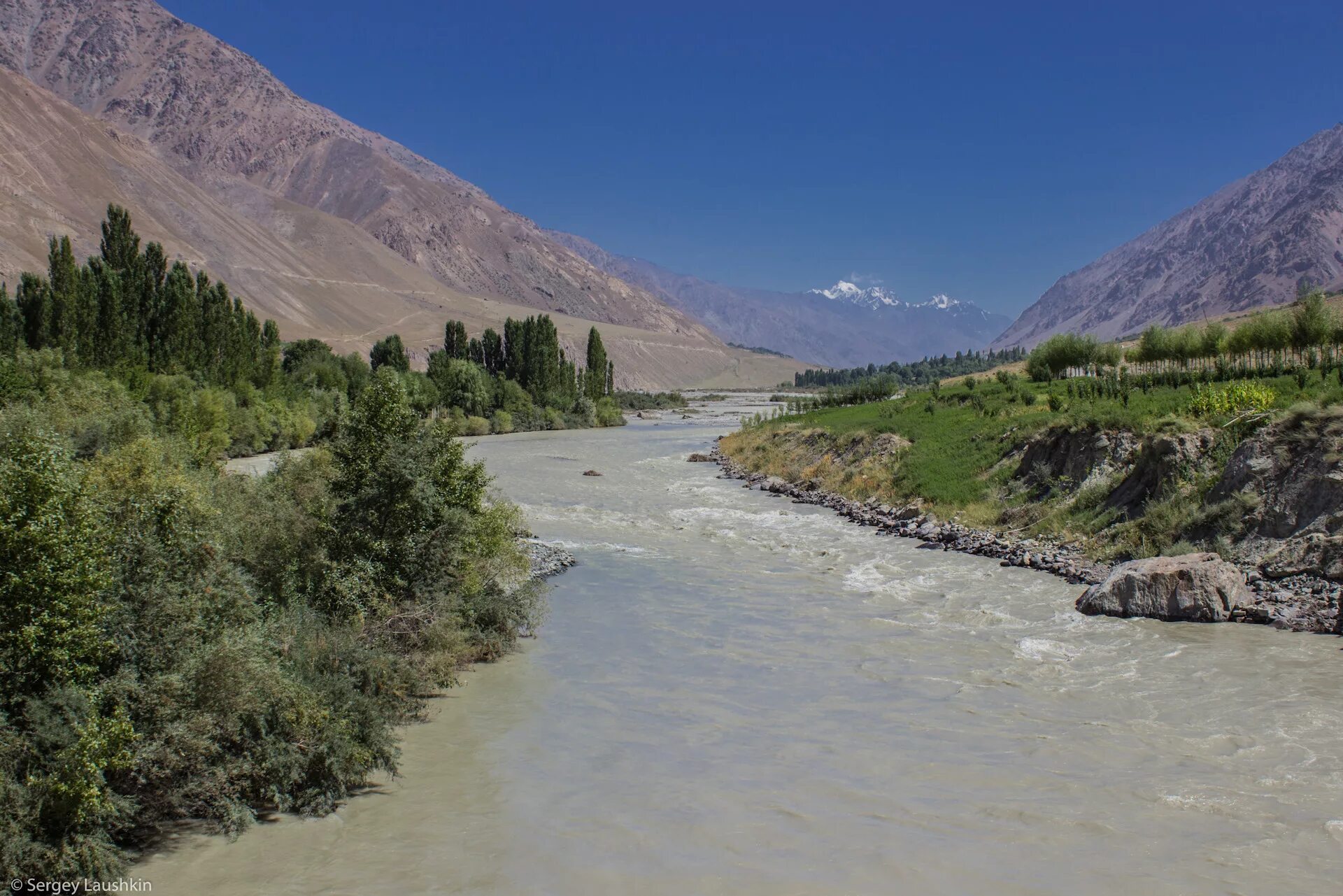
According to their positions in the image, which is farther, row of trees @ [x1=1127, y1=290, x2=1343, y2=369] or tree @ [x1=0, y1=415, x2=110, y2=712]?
row of trees @ [x1=1127, y1=290, x2=1343, y2=369]

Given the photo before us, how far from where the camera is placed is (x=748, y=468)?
146ft

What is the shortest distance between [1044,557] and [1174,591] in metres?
4.83

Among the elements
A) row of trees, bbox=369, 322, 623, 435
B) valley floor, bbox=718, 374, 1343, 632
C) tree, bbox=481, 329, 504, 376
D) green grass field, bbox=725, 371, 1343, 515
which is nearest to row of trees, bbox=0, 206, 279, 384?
row of trees, bbox=369, 322, 623, 435

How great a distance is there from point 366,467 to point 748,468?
33.0m

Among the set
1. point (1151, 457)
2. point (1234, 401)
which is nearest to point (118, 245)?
point (1151, 457)

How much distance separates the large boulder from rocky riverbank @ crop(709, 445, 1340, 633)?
269 mm

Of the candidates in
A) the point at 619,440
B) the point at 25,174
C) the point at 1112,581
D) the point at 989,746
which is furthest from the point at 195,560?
the point at 25,174

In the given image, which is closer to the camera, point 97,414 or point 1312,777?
point 1312,777

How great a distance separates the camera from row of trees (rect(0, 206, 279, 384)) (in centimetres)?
4778

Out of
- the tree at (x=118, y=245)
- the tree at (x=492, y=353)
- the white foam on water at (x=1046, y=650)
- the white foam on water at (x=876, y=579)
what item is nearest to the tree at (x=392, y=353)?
the tree at (x=492, y=353)

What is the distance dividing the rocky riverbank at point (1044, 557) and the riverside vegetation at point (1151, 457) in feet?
0.30

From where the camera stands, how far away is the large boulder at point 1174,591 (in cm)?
1494

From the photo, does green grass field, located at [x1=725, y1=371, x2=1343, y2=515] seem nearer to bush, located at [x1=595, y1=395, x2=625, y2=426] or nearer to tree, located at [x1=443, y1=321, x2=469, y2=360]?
bush, located at [x1=595, y1=395, x2=625, y2=426]

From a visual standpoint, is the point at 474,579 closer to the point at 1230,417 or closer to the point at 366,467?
the point at 366,467
